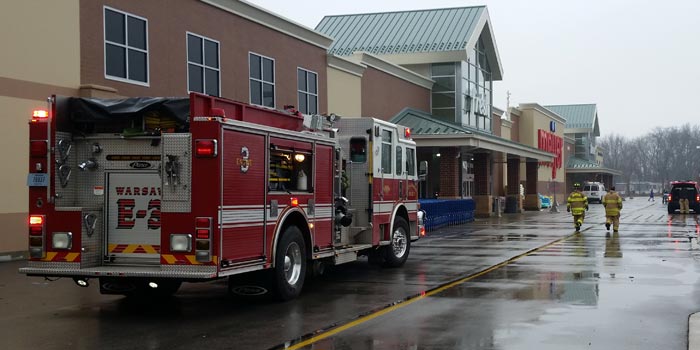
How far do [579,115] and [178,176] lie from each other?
254ft

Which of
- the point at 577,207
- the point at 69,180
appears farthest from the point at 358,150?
the point at 577,207

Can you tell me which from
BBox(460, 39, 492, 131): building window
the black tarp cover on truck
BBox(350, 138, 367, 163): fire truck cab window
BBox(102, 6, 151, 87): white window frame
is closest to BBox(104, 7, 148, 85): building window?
BBox(102, 6, 151, 87): white window frame

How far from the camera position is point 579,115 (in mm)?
81375

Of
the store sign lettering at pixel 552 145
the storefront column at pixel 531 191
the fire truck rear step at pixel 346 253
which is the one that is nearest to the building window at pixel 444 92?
the storefront column at pixel 531 191

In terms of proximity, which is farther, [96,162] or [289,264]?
[289,264]

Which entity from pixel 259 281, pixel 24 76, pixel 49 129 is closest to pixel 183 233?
pixel 259 281

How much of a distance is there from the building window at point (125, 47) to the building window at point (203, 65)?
1913 mm

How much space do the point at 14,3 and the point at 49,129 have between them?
25.6ft

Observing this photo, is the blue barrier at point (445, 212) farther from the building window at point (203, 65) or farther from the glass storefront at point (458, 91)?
the building window at point (203, 65)

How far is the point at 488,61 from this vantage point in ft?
148

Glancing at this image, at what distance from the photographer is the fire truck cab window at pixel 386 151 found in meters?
14.3

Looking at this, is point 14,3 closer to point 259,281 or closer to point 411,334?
point 259,281

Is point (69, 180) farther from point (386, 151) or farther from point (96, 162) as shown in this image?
point (386, 151)

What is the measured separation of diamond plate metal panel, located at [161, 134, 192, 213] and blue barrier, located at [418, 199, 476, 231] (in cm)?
1858
